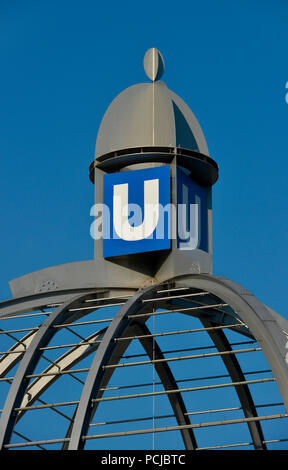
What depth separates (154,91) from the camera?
38125 mm

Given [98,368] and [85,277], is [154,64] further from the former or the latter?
[98,368]

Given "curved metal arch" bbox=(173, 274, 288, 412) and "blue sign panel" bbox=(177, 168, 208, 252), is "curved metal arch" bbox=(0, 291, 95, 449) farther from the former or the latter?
"curved metal arch" bbox=(173, 274, 288, 412)

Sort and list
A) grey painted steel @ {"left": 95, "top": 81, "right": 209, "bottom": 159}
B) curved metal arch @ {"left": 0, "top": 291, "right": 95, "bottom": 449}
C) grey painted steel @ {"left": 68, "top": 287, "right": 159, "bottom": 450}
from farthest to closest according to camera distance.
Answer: grey painted steel @ {"left": 95, "top": 81, "right": 209, "bottom": 159} < curved metal arch @ {"left": 0, "top": 291, "right": 95, "bottom": 449} < grey painted steel @ {"left": 68, "top": 287, "right": 159, "bottom": 450}

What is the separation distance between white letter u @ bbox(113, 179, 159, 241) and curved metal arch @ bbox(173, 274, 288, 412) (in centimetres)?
215

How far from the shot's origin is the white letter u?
36219mm

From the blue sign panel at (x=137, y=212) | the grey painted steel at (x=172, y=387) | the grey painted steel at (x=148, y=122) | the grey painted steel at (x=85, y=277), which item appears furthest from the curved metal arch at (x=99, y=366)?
the grey painted steel at (x=172, y=387)

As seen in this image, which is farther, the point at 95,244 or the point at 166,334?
the point at 95,244

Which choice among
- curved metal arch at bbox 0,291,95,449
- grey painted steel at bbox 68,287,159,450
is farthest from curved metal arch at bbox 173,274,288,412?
curved metal arch at bbox 0,291,95,449

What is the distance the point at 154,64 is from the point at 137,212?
476cm

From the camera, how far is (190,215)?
3678cm
